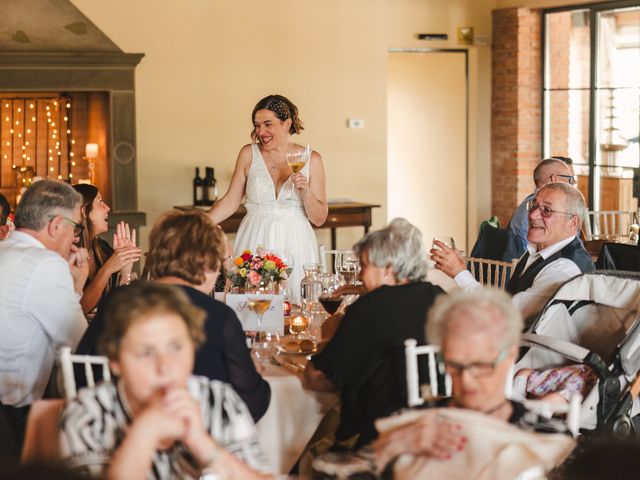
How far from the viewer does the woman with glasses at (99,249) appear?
4.00 metres

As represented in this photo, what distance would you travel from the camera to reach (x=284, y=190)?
5.62 metres

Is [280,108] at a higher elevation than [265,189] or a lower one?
higher

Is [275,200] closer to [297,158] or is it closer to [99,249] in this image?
[297,158]

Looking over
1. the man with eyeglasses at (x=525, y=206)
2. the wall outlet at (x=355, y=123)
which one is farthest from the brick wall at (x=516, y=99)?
the man with eyeglasses at (x=525, y=206)

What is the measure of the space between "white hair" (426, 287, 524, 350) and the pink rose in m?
1.66

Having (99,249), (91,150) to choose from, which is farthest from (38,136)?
(99,249)

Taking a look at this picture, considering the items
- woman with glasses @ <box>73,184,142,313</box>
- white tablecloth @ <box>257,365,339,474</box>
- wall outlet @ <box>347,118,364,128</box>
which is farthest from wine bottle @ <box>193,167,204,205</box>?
white tablecloth @ <box>257,365,339,474</box>

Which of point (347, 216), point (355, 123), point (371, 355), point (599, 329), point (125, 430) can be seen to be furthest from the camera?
point (355, 123)

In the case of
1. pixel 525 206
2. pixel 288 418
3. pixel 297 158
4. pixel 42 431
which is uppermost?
pixel 297 158

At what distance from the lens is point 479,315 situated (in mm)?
2312

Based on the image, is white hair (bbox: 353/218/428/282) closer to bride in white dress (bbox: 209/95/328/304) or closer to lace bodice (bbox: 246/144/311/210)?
bride in white dress (bbox: 209/95/328/304)

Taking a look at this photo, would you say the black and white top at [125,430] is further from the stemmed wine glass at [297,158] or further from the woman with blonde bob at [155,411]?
the stemmed wine glass at [297,158]

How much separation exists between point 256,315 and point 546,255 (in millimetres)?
1284

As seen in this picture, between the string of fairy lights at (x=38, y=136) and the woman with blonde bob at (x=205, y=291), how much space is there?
6.67 meters
